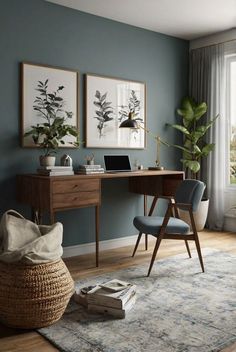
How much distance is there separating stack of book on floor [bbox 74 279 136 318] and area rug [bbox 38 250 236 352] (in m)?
0.05

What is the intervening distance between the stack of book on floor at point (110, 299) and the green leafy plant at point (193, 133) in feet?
8.25

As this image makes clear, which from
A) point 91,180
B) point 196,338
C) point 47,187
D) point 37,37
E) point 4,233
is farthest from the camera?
point 37,37

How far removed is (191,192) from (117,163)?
94 centimetres

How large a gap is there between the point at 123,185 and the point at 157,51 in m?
1.72

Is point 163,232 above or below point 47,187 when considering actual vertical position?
below

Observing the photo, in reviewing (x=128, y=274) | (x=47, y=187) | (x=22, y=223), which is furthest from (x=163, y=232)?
(x=22, y=223)

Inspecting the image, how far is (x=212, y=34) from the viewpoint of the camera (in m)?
4.91

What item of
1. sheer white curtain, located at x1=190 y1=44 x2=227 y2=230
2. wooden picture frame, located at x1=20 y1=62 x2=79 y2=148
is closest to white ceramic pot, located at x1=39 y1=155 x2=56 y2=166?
wooden picture frame, located at x1=20 y1=62 x2=79 y2=148

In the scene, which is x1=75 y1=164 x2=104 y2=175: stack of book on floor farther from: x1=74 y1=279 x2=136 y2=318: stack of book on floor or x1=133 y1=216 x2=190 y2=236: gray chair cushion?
x1=74 y1=279 x2=136 y2=318: stack of book on floor

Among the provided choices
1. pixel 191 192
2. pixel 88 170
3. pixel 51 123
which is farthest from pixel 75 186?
pixel 191 192

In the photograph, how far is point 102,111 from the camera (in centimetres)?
417

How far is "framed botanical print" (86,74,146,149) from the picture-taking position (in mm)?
4078

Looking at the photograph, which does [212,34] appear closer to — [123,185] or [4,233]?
[123,185]

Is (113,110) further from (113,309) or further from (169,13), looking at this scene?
(113,309)
